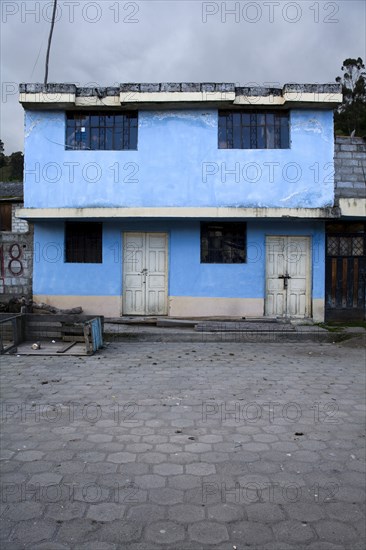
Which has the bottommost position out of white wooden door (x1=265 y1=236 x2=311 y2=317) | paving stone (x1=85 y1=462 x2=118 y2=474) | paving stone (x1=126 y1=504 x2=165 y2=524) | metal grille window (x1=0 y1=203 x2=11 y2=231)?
paving stone (x1=126 y1=504 x2=165 y2=524)

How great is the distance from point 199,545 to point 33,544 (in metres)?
1.00

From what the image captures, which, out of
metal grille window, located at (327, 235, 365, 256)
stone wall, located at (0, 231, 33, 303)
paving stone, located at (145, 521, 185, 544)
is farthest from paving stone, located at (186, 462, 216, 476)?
stone wall, located at (0, 231, 33, 303)

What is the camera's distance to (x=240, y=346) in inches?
381

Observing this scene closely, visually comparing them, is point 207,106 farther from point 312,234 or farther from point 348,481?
point 348,481

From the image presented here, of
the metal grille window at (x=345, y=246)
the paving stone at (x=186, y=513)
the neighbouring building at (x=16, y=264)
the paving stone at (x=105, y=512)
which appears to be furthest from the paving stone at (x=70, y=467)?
the metal grille window at (x=345, y=246)

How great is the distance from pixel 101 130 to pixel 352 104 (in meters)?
27.8

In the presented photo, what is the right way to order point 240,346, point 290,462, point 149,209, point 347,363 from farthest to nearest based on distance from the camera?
point 149,209, point 240,346, point 347,363, point 290,462

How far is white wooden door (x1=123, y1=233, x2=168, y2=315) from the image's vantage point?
11969mm

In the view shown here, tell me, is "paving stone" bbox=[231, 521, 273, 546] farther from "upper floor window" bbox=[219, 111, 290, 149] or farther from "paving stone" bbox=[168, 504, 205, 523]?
"upper floor window" bbox=[219, 111, 290, 149]

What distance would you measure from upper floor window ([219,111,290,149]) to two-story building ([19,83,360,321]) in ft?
0.09

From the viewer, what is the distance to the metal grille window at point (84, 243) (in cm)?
1202

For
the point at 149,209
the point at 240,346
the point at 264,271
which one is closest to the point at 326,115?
the point at 264,271

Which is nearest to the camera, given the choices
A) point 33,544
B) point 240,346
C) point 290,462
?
point 33,544

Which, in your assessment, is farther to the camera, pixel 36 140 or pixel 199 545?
pixel 36 140
